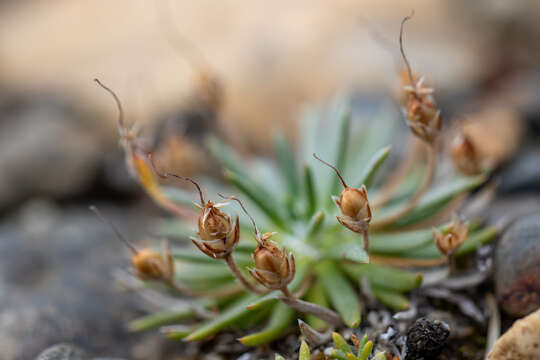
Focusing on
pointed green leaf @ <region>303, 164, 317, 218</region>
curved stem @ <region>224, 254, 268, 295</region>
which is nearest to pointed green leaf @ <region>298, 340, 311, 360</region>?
curved stem @ <region>224, 254, 268, 295</region>

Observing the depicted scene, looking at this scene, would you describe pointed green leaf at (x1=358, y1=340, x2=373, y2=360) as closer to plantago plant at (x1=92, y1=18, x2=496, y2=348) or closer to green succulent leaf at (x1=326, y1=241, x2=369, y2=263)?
plantago plant at (x1=92, y1=18, x2=496, y2=348)

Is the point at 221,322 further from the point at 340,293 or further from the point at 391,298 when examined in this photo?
the point at 391,298

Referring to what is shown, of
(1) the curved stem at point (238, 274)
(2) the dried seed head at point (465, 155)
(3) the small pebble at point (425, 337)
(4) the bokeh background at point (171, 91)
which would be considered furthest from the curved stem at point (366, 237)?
(4) the bokeh background at point (171, 91)

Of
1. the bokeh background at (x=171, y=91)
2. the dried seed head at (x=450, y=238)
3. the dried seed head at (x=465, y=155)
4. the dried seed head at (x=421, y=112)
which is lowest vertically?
the bokeh background at (x=171, y=91)

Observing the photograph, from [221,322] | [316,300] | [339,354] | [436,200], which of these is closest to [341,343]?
[339,354]

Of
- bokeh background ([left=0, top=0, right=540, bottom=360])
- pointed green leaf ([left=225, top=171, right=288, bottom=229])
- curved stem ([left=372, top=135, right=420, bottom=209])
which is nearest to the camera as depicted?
pointed green leaf ([left=225, top=171, right=288, bottom=229])

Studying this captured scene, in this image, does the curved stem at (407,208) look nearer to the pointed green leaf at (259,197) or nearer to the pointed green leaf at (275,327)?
the pointed green leaf at (259,197)
